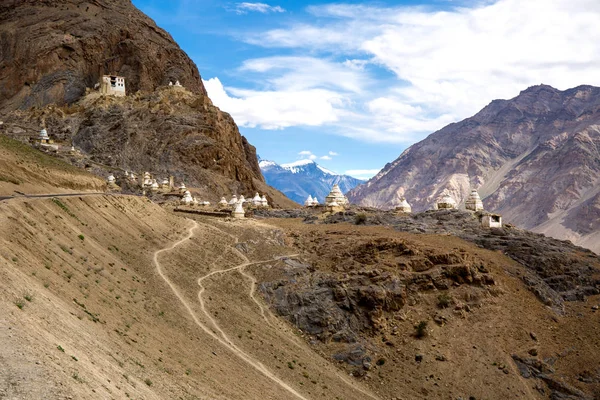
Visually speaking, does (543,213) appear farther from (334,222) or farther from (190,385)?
(190,385)

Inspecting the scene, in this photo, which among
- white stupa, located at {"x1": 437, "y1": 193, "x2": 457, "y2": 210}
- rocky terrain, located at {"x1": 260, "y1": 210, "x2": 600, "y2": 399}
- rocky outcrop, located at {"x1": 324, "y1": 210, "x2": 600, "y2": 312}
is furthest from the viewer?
white stupa, located at {"x1": 437, "y1": 193, "x2": 457, "y2": 210}

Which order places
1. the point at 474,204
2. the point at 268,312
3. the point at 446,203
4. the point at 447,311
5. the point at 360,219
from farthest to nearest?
1. the point at 446,203
2. the point at 474,204
3. the point at 360,219
4. the point at 447,311
5. the point at 268,312

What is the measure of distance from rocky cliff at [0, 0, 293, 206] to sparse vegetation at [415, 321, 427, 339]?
47584 mm

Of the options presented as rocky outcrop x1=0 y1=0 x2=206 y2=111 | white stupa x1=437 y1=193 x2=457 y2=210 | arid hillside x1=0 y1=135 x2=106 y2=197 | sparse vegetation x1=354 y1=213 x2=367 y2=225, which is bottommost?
arid hillside x1=0 y1=135 x2=106 y2=197

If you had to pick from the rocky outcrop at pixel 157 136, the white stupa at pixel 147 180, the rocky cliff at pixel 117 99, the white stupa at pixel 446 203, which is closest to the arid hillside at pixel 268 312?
the white stupa at pixel 446 203

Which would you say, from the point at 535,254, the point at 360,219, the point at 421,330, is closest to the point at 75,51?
the point at 360,219

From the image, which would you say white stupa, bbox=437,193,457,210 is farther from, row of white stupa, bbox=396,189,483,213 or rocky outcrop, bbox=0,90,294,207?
rocky outcrop, bbox=0,90,294,207

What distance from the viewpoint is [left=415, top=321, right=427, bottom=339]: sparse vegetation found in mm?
31219

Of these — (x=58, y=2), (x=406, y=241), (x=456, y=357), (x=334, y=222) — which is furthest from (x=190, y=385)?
(x=58, y=2)

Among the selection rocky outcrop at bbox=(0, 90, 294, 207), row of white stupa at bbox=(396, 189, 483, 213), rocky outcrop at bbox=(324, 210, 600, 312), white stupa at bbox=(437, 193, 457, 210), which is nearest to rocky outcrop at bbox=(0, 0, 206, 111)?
rocky outcrop at bbox=(0, 90, 294, 207)

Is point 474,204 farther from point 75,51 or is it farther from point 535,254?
point 75,51

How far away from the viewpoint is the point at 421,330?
103ft

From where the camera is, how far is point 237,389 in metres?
20.3

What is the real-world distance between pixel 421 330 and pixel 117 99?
75186mm
